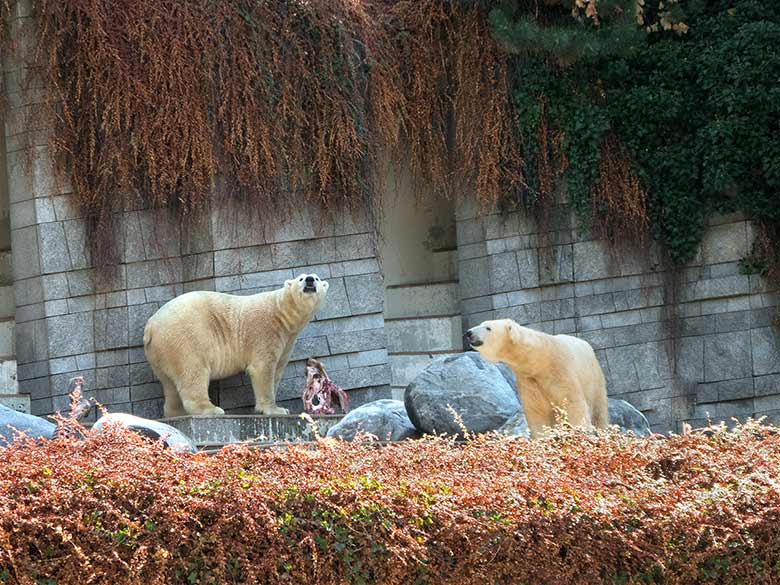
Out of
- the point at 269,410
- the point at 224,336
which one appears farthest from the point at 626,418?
the point at 224,336

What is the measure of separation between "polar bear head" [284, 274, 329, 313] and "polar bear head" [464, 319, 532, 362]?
2396mm

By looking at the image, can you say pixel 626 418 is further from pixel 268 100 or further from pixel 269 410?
pixel 268 100

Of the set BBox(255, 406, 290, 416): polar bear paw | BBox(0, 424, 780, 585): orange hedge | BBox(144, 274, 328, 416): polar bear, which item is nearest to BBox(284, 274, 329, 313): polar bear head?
BBox(144, 274, 328, 416): polar bear

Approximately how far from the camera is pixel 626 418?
817 centimetres

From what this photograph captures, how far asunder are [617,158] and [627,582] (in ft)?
22.1

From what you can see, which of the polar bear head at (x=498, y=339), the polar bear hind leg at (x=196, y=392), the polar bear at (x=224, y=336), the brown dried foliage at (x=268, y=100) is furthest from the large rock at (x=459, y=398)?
the brown dried foliage at (x=268, y=100)

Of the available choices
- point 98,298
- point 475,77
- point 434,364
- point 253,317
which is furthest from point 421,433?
point 475,77

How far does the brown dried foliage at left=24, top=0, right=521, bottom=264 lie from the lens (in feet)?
31.3

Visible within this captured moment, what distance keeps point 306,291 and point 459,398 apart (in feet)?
5.41

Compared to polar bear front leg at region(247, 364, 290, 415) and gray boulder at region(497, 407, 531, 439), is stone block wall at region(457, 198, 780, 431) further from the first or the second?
gray boulder at region(497, 407, 531, 439)

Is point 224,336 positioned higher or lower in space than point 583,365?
higher

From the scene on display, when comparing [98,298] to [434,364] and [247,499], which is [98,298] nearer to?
[434,364]

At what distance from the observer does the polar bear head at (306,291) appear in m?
8.85

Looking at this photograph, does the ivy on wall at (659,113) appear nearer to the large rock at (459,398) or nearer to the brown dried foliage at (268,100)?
the brown dried foliage at (268,100)
